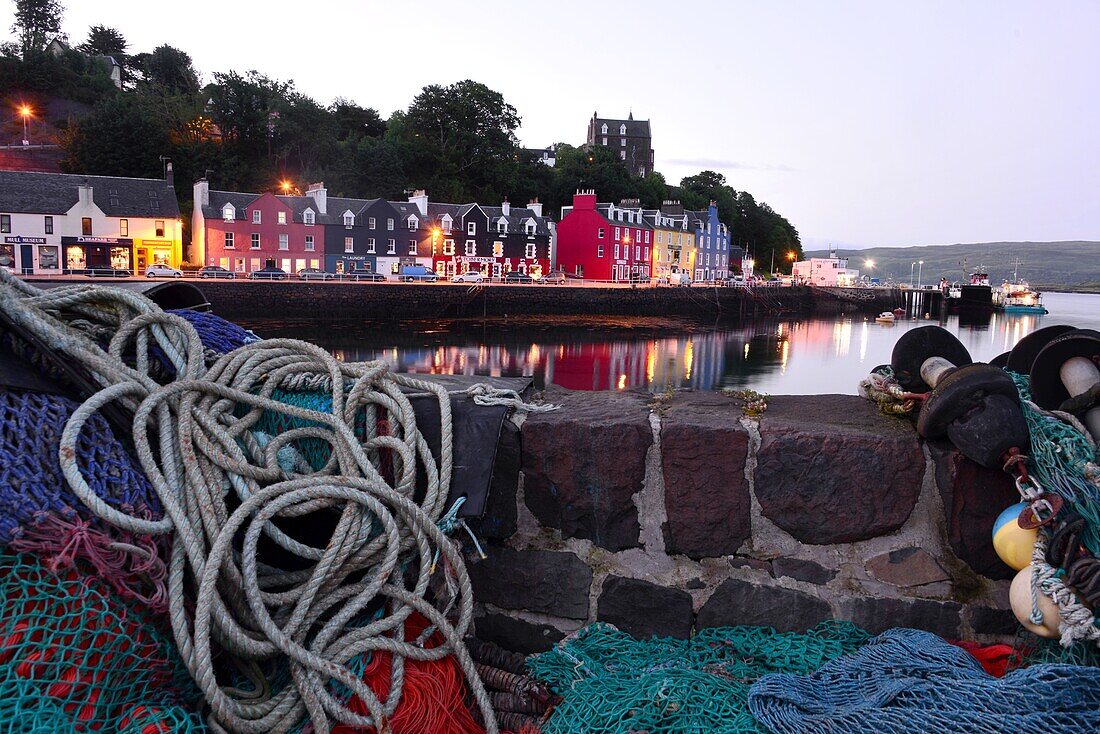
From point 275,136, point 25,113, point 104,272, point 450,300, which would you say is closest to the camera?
point 104,272

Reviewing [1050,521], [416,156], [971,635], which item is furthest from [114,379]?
[416,156]

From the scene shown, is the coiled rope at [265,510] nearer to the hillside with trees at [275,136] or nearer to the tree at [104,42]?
the hillside with trees at [275,136]

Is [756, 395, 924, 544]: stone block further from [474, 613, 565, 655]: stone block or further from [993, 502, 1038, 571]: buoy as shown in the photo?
[474, 613, 565, 655]: stone block

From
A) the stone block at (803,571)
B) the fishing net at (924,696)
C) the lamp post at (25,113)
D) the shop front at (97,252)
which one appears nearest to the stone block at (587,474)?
the stone block at (803,571)

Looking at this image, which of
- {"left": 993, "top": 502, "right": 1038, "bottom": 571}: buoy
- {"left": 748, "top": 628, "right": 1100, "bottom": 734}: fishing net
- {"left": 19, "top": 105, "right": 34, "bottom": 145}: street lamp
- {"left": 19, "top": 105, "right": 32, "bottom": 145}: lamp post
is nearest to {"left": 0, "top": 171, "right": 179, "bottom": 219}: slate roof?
{"left": 19, "top": 105, "right": 32, "bottom": 145}: lamp post

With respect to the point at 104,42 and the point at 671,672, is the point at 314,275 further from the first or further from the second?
the point at 104,42

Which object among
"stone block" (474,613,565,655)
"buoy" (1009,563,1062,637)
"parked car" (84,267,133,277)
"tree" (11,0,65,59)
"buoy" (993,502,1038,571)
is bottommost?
"stone block" (474,613,565,655)

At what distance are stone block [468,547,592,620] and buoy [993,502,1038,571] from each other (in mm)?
1003

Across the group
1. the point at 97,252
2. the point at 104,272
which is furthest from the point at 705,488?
the point at 97,252

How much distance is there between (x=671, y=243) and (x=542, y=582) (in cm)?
6666

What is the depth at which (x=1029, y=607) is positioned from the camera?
1.52m

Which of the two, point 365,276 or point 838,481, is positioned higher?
point 365,276

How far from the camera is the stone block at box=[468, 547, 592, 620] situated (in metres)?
2.05

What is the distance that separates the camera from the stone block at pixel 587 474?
2051mm
